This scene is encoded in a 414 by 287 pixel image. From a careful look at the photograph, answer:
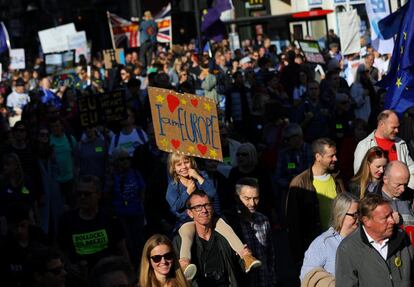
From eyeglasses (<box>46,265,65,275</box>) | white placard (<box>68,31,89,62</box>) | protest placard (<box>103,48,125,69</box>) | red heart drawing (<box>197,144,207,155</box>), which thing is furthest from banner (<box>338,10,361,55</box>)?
eyeglasses (<box>46,265,65,275</box>)

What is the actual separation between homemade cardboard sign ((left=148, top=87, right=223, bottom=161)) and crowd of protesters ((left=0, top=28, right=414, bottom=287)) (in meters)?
0.27

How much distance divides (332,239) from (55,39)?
73.8ft

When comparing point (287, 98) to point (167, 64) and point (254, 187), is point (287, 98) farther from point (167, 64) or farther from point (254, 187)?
point (254, 187)

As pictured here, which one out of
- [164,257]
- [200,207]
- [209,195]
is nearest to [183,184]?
[209,195]

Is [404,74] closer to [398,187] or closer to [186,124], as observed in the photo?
[186,124]

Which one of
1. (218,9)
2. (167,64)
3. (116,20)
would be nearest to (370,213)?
(167,64)

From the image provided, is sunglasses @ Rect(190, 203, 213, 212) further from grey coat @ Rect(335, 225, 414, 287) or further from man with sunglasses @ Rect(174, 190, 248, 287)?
grey coat @ Rect(335, 225, 414, 287)

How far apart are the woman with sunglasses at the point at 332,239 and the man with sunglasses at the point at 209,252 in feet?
1.44

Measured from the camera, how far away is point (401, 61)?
10961mm

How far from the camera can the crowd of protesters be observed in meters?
6.55

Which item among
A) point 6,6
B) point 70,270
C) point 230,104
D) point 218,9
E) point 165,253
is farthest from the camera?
point 6,6

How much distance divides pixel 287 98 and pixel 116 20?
15311mm

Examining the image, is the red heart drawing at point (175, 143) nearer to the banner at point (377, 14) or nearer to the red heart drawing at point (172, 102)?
the red heart drawing at point (172, 102)

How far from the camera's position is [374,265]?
21.2 feet
